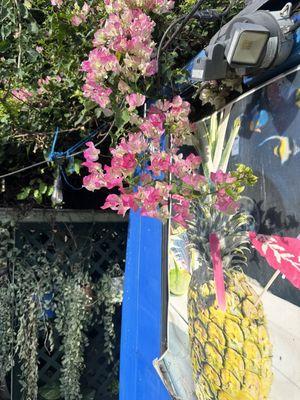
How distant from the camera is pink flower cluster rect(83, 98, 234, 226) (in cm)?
164

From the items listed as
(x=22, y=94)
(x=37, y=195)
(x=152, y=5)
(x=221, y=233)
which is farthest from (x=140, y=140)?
(x=37, y=195)

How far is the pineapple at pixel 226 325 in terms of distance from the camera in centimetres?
150

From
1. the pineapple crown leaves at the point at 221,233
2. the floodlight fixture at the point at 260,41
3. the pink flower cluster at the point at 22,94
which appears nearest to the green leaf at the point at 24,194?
the pink flower cluster at the point at 22,94

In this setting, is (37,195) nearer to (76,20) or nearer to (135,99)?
(76,20)

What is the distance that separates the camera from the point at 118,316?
378 cm

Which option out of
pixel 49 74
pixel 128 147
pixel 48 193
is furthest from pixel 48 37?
pixel 128 147

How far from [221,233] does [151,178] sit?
0.33 metres

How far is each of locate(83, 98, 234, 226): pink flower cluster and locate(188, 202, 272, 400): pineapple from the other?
0.12 m

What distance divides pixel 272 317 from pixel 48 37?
2.17 m

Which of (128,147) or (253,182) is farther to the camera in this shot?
(128,147)

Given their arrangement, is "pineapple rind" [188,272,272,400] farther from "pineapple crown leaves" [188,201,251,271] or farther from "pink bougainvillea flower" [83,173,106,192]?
"pink bougainvillea flower" [83,173,106,192]

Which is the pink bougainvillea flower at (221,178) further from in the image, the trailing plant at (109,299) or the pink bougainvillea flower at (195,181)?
the trailing plant at (109,299)

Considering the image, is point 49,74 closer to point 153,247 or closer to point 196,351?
point 153,247

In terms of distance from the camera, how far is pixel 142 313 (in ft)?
7.76
